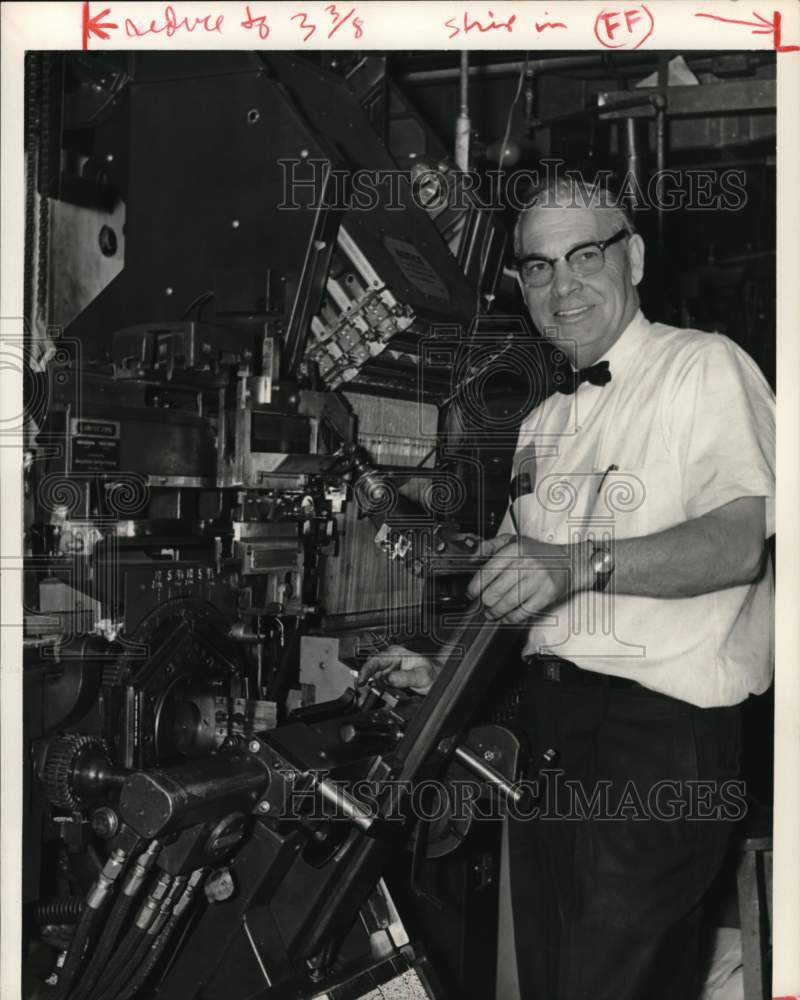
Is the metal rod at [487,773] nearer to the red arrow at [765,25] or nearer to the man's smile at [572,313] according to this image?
the man's smile at [572,313]

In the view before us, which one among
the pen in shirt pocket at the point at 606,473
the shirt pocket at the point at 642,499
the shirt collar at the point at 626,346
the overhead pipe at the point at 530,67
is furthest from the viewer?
the overhead pipe at the point at 530,67

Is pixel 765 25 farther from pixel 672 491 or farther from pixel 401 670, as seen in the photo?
pixel 401 670

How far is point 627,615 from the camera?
2.43m

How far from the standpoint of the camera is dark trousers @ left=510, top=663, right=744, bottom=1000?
2.35m

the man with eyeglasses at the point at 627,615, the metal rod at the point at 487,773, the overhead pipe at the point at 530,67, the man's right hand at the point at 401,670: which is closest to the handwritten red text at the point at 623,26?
the man with eyeglasses at the point at 627,615

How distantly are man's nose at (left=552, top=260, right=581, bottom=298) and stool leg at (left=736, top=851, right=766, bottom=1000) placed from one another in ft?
5.12

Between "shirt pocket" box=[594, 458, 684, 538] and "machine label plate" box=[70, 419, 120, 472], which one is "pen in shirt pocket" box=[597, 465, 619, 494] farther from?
"machine label plate" box=[70, 419, 120, 472]

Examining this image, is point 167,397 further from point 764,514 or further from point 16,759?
point 764,514

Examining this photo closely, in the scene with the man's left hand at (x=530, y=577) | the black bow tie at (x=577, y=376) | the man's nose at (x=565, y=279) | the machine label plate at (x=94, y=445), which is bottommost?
the man's left hand at (x=530, y=577)

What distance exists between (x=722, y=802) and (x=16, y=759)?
1.46 m

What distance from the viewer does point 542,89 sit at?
4320 millimetres

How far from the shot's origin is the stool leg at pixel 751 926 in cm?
290

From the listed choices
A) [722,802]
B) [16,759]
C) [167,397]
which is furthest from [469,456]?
[16,759]

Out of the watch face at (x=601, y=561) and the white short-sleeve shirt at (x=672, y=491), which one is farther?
the white short-sleeve shirt at (x=672, y=491)
